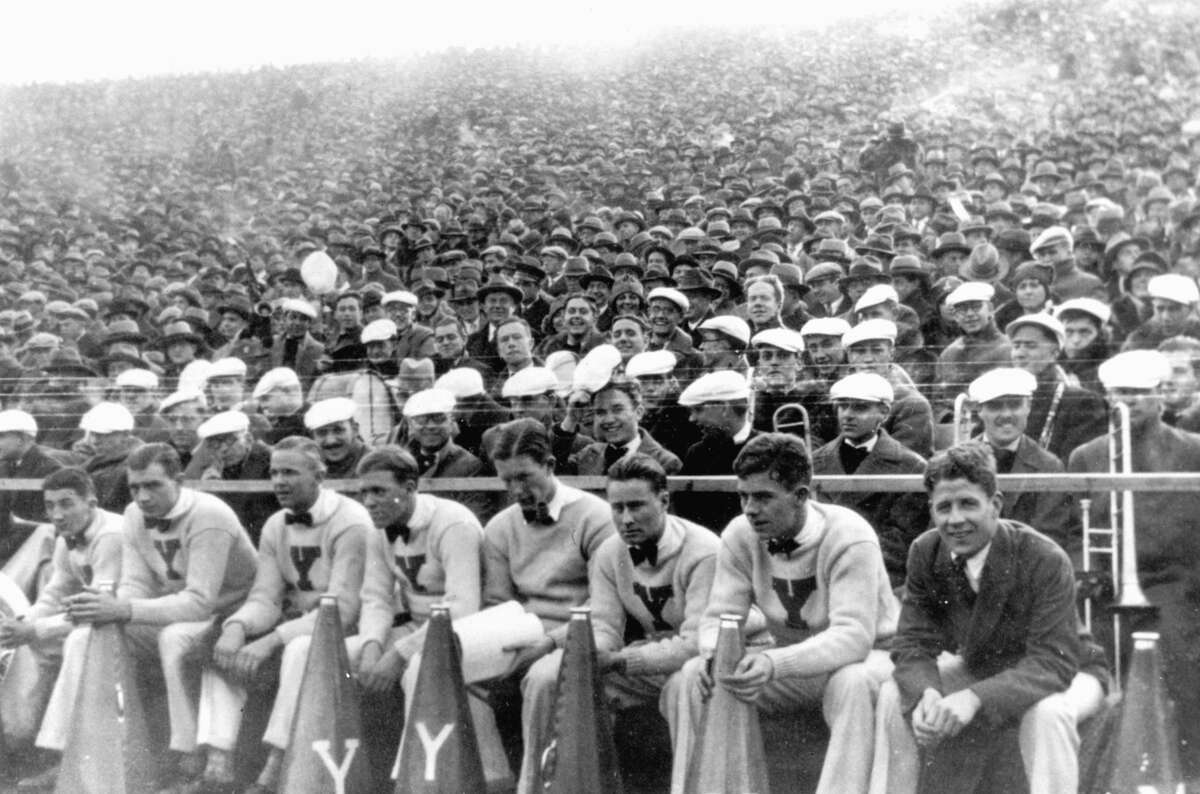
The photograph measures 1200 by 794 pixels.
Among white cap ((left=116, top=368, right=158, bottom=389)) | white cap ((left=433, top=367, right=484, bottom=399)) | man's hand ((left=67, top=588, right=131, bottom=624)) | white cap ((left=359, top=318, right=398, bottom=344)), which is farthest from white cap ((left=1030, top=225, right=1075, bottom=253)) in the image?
man's hand ((left=67, top=588, right=131, bottom=624))

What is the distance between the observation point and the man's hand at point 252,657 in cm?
597

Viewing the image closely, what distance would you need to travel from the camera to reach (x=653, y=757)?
561 cm

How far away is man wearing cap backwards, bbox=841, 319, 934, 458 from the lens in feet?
22.0

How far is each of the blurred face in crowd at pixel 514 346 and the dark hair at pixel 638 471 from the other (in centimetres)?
362

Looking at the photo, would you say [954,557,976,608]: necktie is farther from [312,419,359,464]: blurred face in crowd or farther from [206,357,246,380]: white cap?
[206,357,246,380]: white cap

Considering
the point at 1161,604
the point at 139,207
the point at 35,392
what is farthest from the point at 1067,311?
the point at 139,207

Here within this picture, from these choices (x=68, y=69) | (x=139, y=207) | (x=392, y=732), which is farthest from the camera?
(x=139, y=207)

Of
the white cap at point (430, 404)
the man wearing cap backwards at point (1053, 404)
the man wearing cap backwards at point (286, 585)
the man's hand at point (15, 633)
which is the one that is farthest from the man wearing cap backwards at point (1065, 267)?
the man's hand at point (15, 633)

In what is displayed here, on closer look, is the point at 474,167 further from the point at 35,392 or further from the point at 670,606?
the point at 670,606

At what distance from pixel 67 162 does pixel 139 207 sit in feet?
15.9

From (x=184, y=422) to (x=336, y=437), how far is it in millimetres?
1991

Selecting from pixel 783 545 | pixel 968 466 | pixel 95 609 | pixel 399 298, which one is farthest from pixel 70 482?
pixel 968 466

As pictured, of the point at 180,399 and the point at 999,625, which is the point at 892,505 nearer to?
the point at 999,625

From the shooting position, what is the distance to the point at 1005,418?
5.98m
